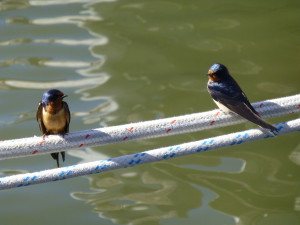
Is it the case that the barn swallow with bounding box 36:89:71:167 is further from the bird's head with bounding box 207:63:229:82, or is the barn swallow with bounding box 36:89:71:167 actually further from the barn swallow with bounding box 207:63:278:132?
the bird's head with bounding box 207:63:229:82

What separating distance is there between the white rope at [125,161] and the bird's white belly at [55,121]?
2.24ft

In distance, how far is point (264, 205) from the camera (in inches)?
217

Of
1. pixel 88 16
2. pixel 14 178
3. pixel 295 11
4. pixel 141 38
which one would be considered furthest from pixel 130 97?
pixel 14 178

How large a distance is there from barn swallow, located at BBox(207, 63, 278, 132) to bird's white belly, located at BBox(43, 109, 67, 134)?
3.16 ft

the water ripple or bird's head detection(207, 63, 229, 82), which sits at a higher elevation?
bird's head detection(207, 63, 229, 82)

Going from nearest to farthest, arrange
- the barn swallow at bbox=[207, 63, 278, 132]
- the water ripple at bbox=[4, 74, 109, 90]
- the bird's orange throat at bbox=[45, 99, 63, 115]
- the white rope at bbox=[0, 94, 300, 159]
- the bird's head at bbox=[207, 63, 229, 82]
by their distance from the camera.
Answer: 1. the white rope at bbox=[0, 94, 300, 159]
2. the barn swallow at bbox=[207, 63, 278, 132]
3. the bird's orange throat at bbox=[45, 99, 63, 115]
4. the bird's head at bbox=[207, 63, 229, 82]
5. the water ripple at bbox=[4, 74, 109, 90]

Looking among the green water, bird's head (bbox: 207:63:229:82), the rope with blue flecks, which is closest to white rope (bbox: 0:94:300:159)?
the rope with blue flecks

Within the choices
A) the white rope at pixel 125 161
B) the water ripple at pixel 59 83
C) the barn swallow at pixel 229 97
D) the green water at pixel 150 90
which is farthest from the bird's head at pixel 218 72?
the water ripple at pixel 59 83

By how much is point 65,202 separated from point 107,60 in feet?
6.80

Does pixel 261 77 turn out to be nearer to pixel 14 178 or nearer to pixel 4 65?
pixel 4 65

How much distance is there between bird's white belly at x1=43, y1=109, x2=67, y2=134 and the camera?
14.7 feet

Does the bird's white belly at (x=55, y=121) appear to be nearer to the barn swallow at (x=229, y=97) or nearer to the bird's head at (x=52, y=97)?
the bird's head at (x=52, y=97)

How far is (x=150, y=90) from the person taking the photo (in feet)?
22.1

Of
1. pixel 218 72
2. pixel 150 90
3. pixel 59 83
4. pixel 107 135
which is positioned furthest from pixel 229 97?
pixel 59 83
